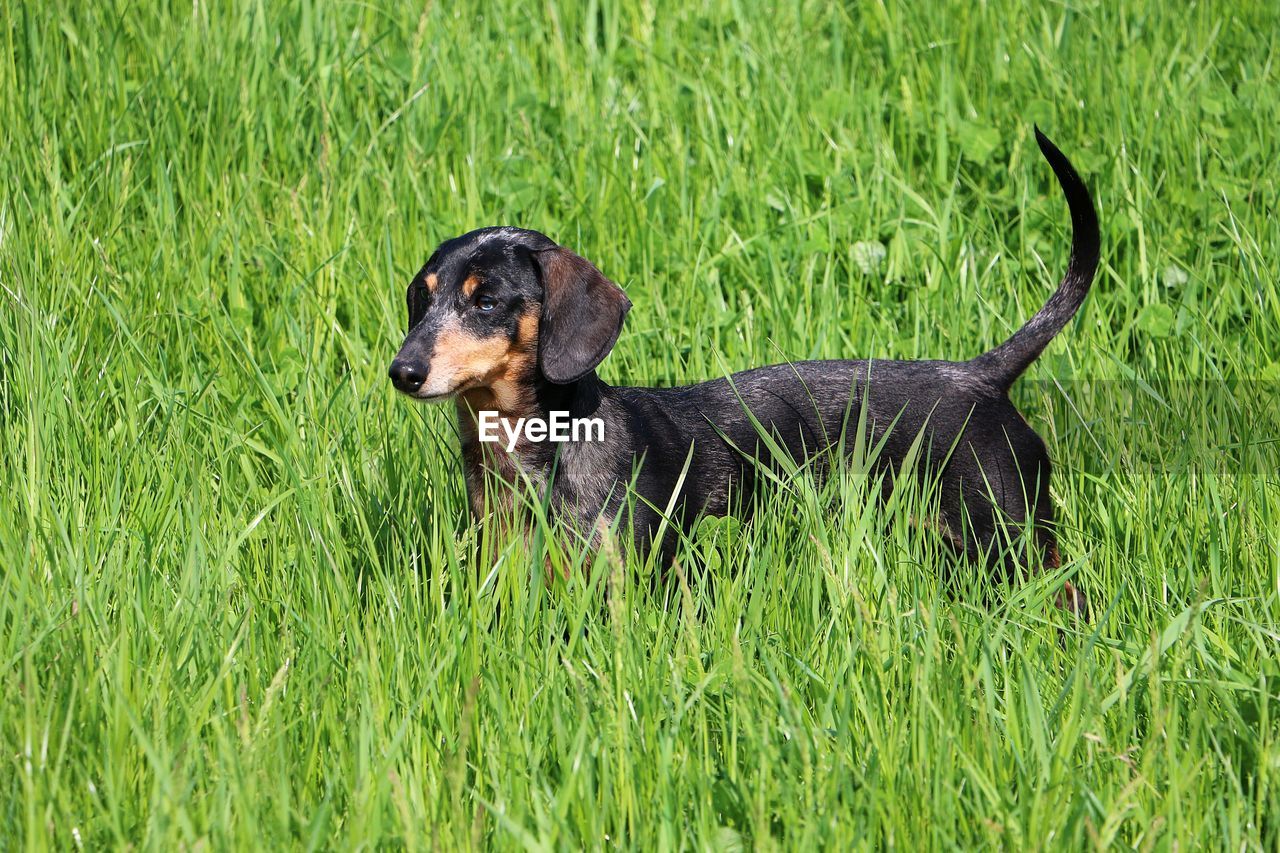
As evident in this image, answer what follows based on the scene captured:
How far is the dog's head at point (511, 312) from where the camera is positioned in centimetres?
307

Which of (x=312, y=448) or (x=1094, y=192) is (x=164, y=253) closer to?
(x=312, y=448)

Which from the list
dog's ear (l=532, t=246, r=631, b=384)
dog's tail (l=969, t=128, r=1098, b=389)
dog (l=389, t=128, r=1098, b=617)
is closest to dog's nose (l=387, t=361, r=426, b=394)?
dog (l=389, t=128, r=1098, b=617)

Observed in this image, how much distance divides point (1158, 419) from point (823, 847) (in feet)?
7.53

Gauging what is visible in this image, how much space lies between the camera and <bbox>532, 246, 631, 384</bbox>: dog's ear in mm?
3082

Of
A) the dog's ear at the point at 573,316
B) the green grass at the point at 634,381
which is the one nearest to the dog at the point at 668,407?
the dog's ear at the point at 573,316

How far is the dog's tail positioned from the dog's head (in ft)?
3.73

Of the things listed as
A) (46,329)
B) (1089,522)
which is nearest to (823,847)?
(1089,522)

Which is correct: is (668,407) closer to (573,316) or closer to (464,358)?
(573,316)

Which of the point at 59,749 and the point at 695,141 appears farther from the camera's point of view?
the point at 695,141

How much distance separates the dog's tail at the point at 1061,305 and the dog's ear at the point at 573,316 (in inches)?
44.7

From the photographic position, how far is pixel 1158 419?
396cm

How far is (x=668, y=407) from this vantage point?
3.61 metres

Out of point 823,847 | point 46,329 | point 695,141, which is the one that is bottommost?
point 823,847

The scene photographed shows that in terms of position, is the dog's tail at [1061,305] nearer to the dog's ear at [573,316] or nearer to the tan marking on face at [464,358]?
the dog's ear at [573,316]
